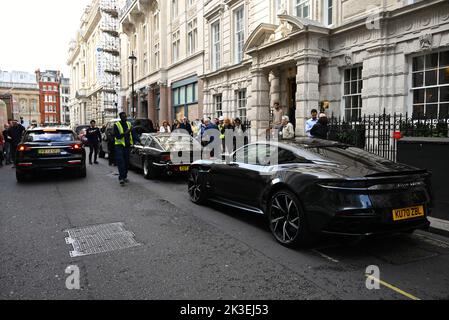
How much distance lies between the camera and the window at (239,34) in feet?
61.9

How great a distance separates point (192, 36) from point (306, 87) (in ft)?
49.8

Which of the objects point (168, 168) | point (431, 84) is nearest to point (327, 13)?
point (431, 84)

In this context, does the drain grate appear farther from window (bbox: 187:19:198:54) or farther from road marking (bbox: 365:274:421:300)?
window (bbox: 187:19:198:54)

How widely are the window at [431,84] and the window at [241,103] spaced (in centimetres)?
936

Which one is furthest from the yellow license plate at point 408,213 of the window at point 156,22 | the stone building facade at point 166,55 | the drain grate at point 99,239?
the window at point 156,22

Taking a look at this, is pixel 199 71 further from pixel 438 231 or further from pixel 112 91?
→ pixel 112 91

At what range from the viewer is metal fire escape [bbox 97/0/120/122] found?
47.1 metres

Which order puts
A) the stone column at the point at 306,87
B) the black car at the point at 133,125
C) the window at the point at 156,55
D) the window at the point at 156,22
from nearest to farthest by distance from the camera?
the stone column at the point at 306,87, the black car at the point at 133,125, the window at the point at 156,22, the window at the point at 156,55

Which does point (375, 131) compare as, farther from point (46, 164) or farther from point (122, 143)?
point (46, 164)

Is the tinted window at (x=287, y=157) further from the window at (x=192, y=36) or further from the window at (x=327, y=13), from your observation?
the window at (x=192, y=36)

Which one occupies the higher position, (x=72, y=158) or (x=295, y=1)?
(x=295, y=1)

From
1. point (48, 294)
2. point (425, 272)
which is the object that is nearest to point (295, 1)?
point (425, 272)

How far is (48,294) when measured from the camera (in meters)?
3.39
